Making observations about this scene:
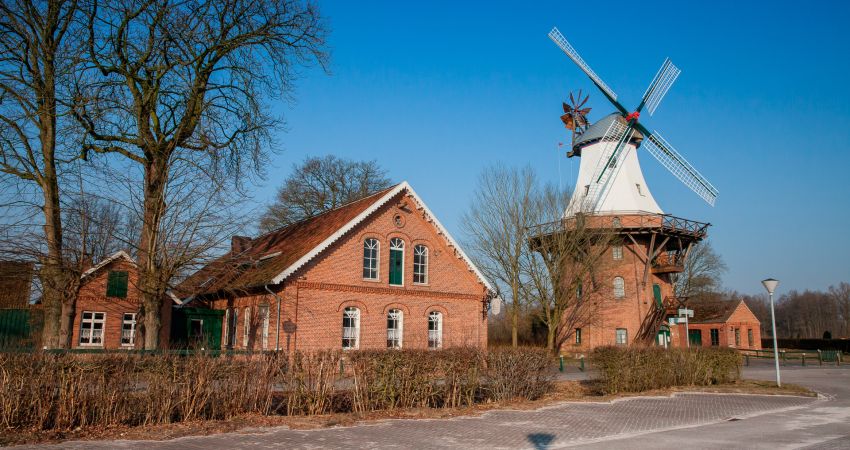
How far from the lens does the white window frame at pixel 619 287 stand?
122 feet

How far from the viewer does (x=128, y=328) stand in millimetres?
27969

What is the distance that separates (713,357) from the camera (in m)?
18.6

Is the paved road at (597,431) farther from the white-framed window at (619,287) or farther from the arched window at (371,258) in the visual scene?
the white-framed window at (619,287)

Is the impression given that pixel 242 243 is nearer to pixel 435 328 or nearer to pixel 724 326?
pixel 435 328

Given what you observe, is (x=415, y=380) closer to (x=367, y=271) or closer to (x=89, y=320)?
(x=367, y=271)

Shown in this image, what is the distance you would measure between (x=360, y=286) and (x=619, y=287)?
2004 centimetres

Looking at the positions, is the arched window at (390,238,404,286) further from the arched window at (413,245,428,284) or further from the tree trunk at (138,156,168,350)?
the tree trunk at (138,156,168,350)

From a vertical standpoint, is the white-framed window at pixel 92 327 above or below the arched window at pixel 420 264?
below

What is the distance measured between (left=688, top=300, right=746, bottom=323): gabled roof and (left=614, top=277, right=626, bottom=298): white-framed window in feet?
46.8

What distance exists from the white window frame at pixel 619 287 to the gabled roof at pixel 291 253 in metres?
13.6

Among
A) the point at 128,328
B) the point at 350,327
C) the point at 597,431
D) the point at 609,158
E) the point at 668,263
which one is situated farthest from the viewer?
the point at 609,158

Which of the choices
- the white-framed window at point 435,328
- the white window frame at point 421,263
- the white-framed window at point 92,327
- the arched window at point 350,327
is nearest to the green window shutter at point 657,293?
the white-framed window at point 435,328

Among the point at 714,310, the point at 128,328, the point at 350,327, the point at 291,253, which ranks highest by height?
the point at 291,253

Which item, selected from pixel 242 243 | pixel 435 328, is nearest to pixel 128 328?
pixel 242 243
